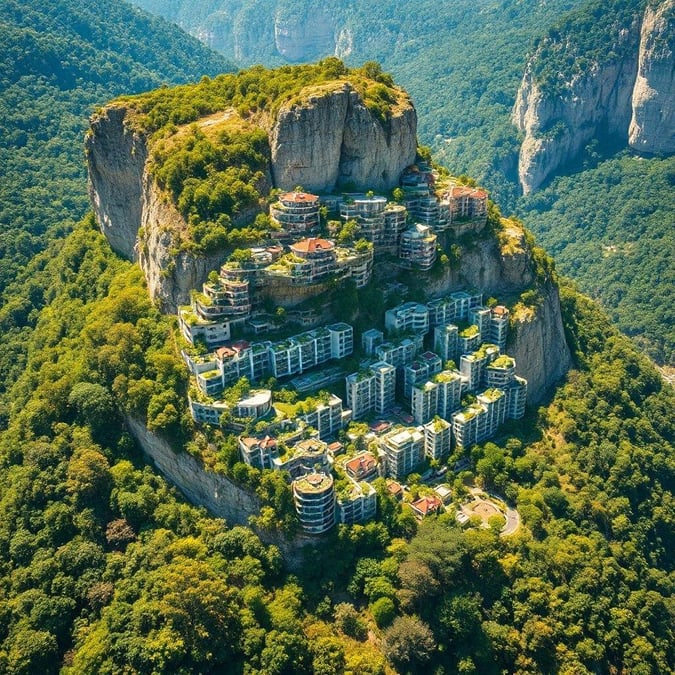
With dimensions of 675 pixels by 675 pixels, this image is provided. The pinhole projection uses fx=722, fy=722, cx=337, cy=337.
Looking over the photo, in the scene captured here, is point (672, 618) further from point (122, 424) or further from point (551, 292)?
point (122, 424)

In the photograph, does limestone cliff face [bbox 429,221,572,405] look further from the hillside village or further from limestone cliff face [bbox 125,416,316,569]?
limestone cliff face [bbox 125,416,316,569]

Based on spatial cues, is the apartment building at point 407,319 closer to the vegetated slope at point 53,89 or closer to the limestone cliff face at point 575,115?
the vegetated slope at point 53,89

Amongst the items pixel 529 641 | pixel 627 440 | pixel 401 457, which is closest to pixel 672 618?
pixel 529 641

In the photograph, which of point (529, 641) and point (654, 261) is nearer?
point (529, 641)

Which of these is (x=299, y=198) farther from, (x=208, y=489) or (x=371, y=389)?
(x=208, y=489)

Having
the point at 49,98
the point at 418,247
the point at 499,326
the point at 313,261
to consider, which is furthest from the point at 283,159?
the point at 49,98

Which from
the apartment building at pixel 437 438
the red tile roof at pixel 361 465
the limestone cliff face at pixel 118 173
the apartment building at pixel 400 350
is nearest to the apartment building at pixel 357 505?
the red tile roof at pixel 361 465
